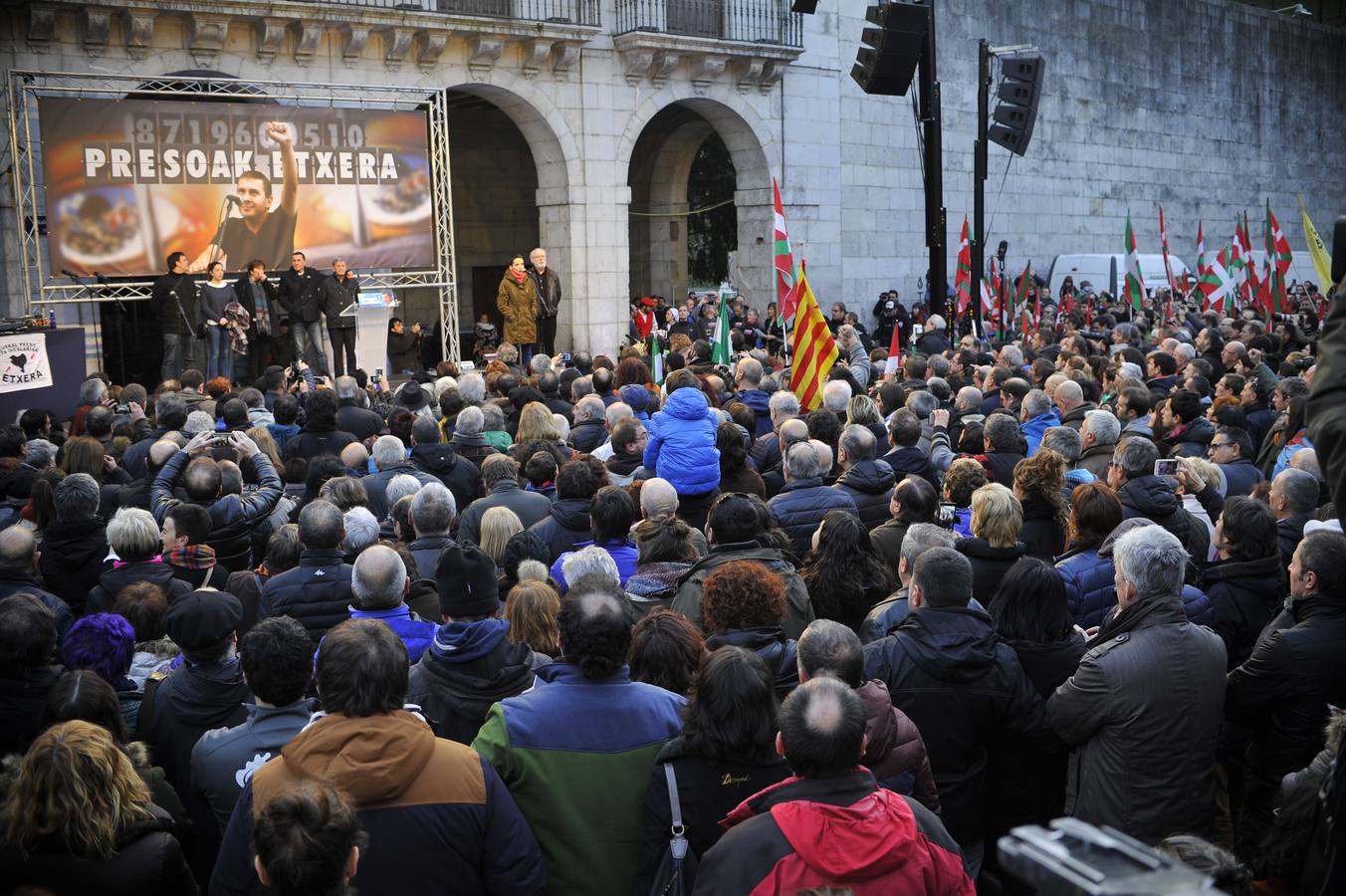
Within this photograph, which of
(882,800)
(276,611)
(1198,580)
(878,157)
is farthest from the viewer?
(878,157)

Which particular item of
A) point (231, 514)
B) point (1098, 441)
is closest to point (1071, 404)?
point (1098, 441)

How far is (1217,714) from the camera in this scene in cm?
440

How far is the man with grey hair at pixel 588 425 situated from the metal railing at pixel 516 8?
11.2m

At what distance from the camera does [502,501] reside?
6949 mm

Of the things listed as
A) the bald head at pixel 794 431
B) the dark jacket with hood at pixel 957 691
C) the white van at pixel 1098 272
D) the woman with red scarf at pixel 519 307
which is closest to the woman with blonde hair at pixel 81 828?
the dark jacket with hood at pixel 957 691

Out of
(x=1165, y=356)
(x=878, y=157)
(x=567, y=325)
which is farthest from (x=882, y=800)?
(x=878, y=157)

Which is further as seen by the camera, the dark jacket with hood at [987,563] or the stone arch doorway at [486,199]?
the stone arch doorway at [486,199]

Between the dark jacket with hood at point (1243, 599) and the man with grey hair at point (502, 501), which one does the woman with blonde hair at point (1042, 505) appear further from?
the man with grey hair at point (502, 501)

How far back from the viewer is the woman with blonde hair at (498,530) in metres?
6.12

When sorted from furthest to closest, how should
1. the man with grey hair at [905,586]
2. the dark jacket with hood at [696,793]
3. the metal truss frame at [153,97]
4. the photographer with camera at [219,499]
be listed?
the metal truss frame at [153,97] < the photographer with camera at [219,499] < the man with grey hair at [905,586] < the dark jacket with hood at [696,793]

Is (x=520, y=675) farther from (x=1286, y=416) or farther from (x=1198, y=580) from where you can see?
(x=1286, y=416)

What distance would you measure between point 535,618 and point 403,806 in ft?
4.63

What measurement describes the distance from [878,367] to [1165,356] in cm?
402

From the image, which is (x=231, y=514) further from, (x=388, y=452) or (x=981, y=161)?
(x=981, y=161)
